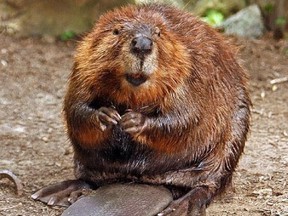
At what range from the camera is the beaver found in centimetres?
298

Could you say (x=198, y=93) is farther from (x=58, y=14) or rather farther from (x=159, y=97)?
(x=58, y=14)

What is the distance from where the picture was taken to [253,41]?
248 inches

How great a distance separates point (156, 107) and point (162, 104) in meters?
0.03

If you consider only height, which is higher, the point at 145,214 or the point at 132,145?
the point at 132,145

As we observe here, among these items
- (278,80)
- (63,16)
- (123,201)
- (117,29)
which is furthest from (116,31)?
(63,16)

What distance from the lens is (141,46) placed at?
2.83 meters

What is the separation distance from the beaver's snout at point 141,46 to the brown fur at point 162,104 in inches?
1.0

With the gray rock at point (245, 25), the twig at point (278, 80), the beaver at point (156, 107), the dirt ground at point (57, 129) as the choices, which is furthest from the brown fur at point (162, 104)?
the gray rock at point (245, 25)

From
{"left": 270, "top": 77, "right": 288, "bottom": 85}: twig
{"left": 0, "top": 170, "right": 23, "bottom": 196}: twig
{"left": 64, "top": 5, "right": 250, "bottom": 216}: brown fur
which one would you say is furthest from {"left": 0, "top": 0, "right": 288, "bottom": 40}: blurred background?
{"left": 64, "top": 5, "right": 250, "bottom": 216}: brown fur

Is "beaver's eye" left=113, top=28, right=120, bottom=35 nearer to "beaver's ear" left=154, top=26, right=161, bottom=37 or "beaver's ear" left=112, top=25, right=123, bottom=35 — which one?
"beaver's ear" left=112, top=25, right=123, bottom=35

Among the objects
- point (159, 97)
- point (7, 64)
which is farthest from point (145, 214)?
point (7, 64)

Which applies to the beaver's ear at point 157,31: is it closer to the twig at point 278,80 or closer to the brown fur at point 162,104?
the brown fur at point 162,104

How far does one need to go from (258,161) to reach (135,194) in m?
1.16

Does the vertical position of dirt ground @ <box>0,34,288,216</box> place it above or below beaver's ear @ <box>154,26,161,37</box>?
below
